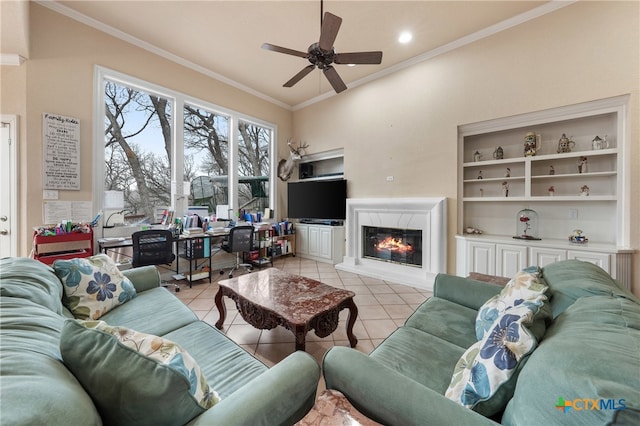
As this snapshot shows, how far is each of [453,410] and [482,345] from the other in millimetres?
330

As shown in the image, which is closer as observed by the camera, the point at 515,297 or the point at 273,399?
the point at 273,399

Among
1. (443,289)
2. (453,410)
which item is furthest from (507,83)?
(453,410)

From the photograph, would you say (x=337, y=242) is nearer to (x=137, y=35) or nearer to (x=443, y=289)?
Result: (x=443, y=289)

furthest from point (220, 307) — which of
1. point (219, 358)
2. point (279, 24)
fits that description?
point (279, 24)

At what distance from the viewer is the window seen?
10.9ft

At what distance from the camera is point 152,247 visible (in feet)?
10.1

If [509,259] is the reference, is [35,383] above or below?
above

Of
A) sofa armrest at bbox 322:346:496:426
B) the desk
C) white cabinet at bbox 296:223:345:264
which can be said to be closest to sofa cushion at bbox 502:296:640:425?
sofa armrest at bbox 322:346:496:426

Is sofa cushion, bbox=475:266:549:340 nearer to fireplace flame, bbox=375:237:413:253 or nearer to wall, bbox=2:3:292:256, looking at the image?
fireplace flame, bbox=375:237:413:253

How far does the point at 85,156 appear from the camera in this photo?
2992 millimetres

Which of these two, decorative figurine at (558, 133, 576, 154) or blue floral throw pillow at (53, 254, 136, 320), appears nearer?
blue floral throw pillow at (53, 254, 136, 320)

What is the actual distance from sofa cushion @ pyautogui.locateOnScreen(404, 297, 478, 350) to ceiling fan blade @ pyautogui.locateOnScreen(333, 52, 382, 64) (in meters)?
2.30

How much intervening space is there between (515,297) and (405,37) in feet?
11.4

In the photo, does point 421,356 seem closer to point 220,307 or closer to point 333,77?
point 220,307
